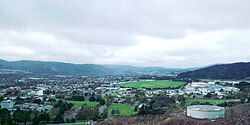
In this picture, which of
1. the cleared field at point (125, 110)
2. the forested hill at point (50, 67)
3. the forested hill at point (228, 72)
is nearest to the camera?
the cleared field at point (125, 110)

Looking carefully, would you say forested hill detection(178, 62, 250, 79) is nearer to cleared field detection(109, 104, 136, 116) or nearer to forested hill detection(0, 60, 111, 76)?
cleared field detection(109, 104, 136, 116)

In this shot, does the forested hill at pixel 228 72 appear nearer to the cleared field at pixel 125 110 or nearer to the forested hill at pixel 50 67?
the cleared field at pixel 125 110

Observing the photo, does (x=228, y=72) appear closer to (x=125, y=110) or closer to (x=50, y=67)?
(x=125, y=110)

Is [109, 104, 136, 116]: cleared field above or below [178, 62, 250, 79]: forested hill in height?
below

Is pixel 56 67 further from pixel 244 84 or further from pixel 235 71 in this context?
pixel 244 84

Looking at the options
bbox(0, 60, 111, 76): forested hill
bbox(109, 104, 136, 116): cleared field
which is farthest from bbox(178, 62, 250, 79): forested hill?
bbox(0, 60, 111, 76): forested hill

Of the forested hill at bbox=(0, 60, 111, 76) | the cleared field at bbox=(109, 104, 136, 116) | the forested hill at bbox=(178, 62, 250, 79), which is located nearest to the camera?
the cleared field at bbox=(109, 104, 136, 116)

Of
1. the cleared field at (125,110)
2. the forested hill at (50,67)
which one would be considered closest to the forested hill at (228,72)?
the cleared field at (125,110)

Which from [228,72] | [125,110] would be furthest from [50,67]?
[125,110]

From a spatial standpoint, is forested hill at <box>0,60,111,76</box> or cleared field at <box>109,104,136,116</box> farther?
forested hill at <box>0,60,111,76</box>

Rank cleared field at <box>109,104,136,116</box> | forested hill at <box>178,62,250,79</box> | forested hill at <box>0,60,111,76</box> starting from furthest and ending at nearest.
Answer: forested hill at <box>0,60,111,76</box>, forested hill at <box>178,62,250,79</box>, cleared field at <box>109,104,136,116</box>

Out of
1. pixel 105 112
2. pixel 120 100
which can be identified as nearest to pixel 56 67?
pixel 120 100
